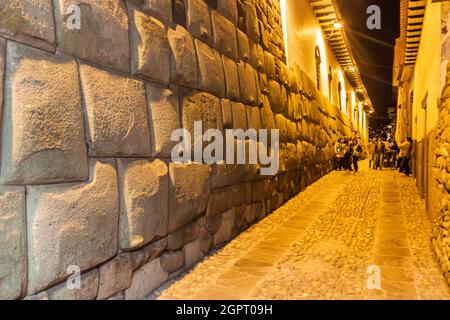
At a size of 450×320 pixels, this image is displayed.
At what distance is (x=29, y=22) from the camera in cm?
153

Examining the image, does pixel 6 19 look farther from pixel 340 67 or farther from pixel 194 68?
pixel 340 67

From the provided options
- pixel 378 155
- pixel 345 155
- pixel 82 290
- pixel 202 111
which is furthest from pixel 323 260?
pixel 378 155

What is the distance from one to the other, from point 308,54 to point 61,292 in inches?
Result: 324

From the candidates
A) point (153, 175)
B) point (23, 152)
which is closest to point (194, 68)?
point (153, 175)

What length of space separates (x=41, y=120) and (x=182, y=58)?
1.45m

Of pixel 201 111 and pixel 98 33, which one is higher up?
pixel 98 33

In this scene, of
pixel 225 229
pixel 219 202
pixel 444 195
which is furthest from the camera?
pixel 225 229

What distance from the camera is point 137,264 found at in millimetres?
2211

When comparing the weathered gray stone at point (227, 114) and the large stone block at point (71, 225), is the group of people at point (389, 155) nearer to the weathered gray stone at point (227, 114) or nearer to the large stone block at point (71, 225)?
the weathered gray stone at point (227, 114)

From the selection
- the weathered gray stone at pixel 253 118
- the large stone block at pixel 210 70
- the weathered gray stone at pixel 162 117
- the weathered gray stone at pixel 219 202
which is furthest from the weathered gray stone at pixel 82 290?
the weathered gray stone at pixel 253 118

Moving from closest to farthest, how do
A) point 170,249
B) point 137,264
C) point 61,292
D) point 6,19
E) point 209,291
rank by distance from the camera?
point 6,19, point 61,292, point 137,264, point 209,291, point 170,249

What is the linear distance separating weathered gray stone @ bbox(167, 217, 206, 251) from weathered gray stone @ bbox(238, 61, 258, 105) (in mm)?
1769

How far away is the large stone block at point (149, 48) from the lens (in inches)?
88.1

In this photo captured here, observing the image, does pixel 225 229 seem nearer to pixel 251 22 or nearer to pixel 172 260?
pixel 172 260
